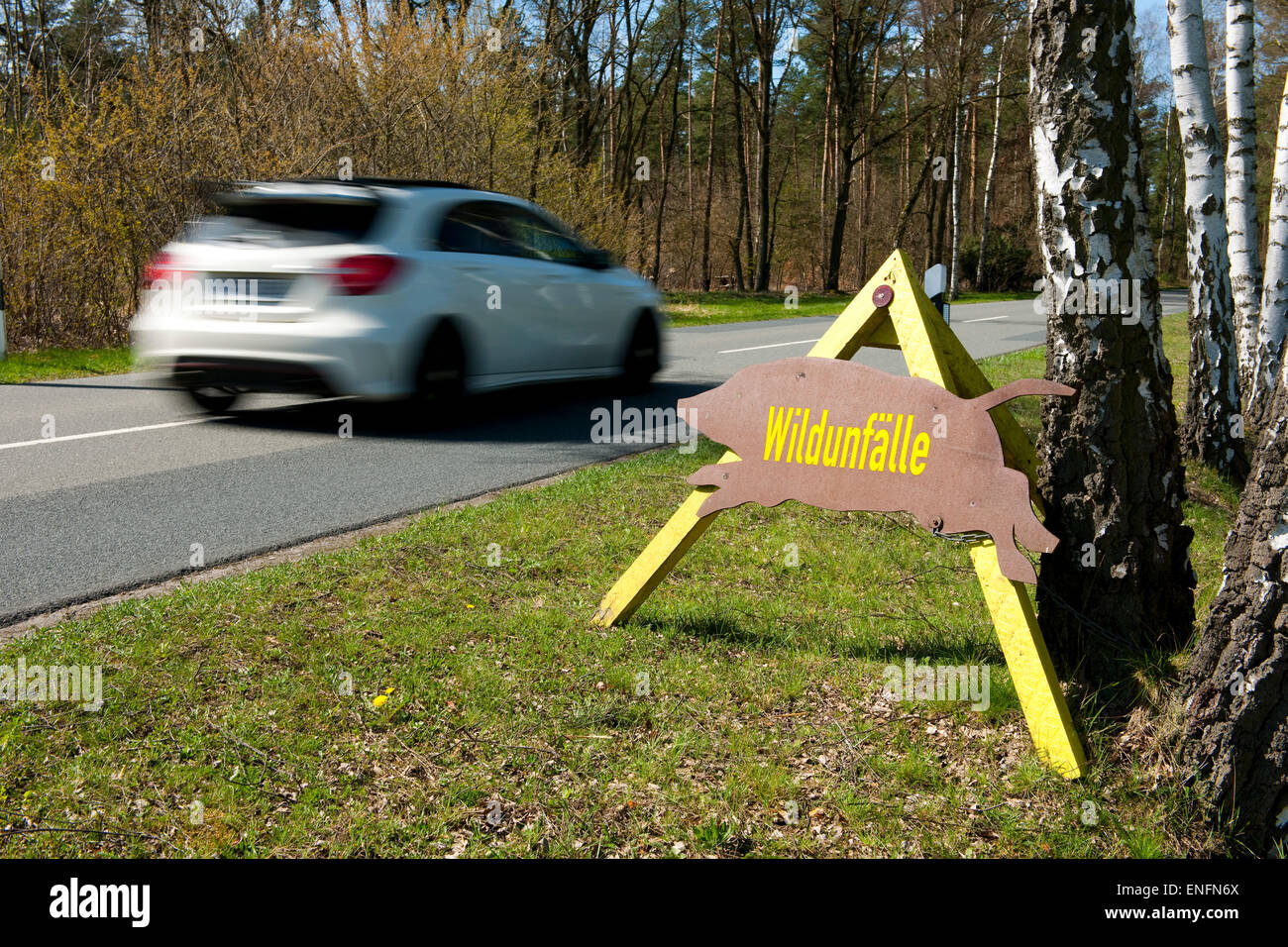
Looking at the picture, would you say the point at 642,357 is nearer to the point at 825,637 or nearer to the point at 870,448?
the point at 825,637

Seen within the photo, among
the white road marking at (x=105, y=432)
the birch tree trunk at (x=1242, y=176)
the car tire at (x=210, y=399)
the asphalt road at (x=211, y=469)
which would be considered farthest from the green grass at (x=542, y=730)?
the birch tree trunk at (x=1242, y=176)

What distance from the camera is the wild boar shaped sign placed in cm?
342

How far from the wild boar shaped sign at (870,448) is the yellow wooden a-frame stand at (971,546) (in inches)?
5.0

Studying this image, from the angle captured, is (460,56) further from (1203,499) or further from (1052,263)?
(1052,263)

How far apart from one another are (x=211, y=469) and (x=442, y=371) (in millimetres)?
2197

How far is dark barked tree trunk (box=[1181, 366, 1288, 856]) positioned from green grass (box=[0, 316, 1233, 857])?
133 millimetres

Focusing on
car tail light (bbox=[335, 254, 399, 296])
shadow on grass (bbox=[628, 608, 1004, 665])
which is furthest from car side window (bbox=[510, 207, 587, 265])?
shadow on grass (bbox=[628, 608, 1004, 665])

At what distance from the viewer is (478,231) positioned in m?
9.31

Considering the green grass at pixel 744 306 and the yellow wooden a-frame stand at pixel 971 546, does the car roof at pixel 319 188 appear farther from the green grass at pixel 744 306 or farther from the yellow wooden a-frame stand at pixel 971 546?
the green grass at pixel 744 306

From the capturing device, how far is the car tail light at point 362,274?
8.19 m

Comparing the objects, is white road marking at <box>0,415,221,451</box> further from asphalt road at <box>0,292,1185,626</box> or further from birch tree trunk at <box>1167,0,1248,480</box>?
birch tree trunk at <box>1167,0,1248,480</box>
